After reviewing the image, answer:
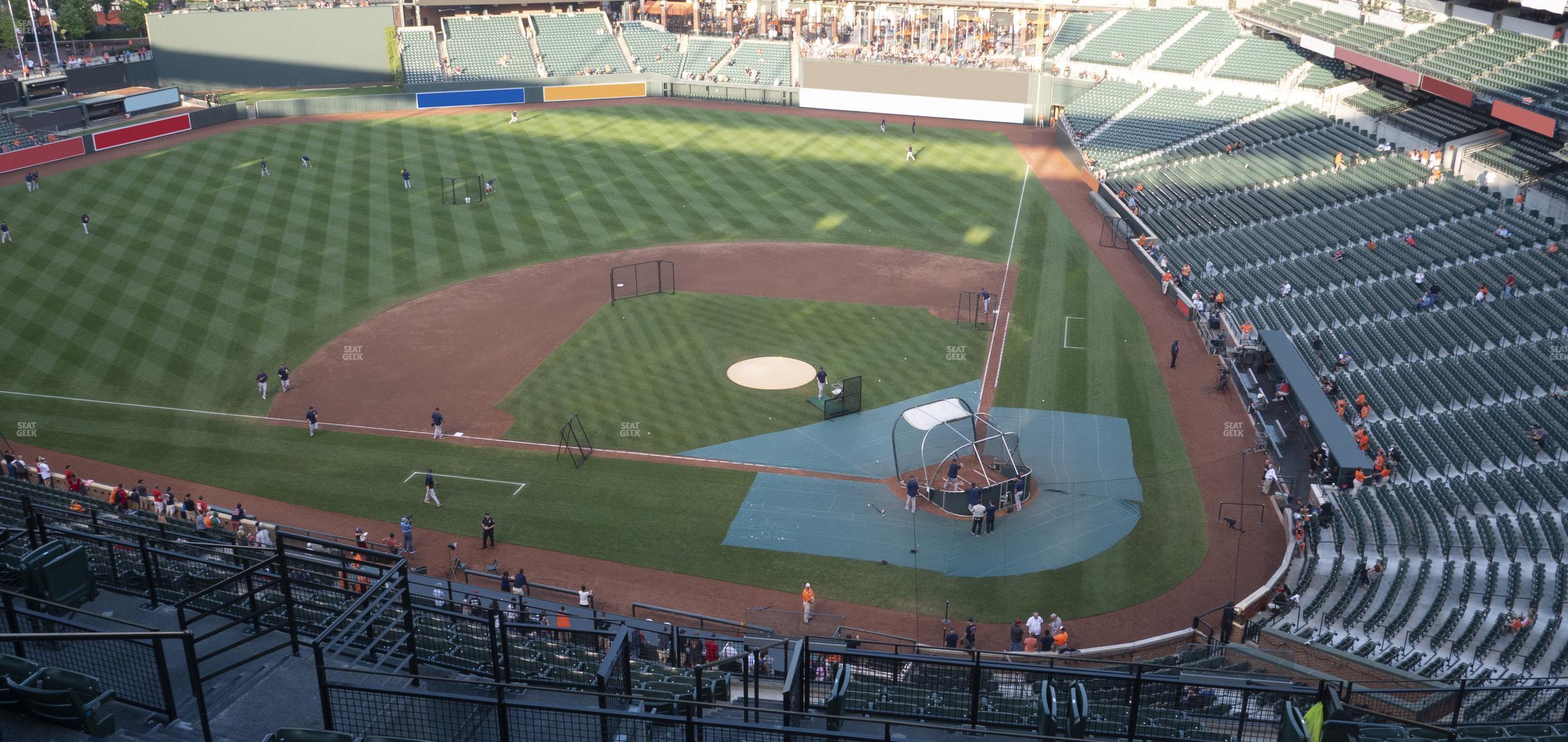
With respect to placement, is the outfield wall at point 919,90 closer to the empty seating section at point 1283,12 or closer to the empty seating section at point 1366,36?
the empty seating section at point 1283,12

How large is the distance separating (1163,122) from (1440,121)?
52.7 ft

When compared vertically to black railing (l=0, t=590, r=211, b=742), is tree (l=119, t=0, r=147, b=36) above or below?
above

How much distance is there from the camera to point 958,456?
102ft

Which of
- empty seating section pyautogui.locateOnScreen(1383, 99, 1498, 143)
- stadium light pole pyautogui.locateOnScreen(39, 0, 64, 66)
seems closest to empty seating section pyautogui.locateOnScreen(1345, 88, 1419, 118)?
empty seating section pyautogui.locateOnScreen(1383, 99, 1498, 143)

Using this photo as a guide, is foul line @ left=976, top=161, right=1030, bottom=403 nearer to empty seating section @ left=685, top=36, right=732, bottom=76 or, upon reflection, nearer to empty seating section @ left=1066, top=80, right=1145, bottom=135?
empty seating section @ left=1066, top=80, right=1145, bottom=135

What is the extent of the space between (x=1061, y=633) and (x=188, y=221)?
41.5m

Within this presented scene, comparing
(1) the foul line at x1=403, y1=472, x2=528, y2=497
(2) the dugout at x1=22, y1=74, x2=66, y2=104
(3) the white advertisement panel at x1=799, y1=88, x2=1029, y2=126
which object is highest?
(2) the dugout at x1=22, y1=74, x2=66, y2=104

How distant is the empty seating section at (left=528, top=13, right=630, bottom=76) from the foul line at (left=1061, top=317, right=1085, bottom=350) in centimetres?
4287

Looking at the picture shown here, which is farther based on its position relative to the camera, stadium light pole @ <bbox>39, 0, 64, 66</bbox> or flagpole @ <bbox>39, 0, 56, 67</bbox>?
stadium light pole @ <bbox>39, 0, 64, 66</bbox>

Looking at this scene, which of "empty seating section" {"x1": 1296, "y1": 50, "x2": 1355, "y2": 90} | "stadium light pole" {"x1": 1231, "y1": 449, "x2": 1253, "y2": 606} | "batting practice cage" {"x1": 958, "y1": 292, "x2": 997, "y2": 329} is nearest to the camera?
"stadium light pole" {"x1": 1231, "y1": 449, "x2": 1253, "y2": 606}

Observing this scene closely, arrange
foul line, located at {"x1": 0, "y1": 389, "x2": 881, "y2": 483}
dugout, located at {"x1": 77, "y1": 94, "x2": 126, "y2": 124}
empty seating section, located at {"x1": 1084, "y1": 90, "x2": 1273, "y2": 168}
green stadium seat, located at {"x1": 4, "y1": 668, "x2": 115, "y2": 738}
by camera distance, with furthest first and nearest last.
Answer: dugout, located at {"x1": 77, "y1": 94, "x2": 126, "y2": 124}, empty seating section, located at {"x1": 1084, "y1": 90, "x2": 1273, "y2": 168}, foul line, located at {"x1": 0, "y1": 389, "x2": 881, "y2": 483}, green stadium seat, located at {"x1": 4, "y1": 668, "x2": 115, "y2": 738}

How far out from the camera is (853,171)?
5959cm

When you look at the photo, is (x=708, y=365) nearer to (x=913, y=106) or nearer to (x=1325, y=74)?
(x=1325, y=74)

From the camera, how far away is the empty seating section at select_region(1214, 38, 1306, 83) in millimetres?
58625
